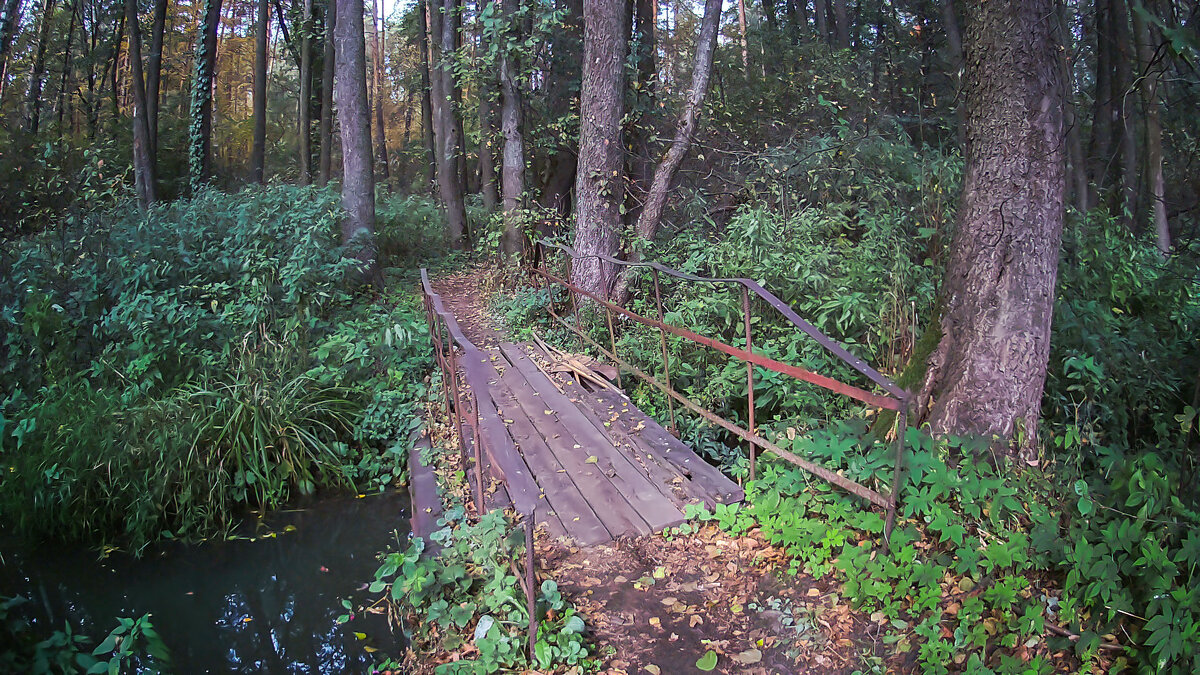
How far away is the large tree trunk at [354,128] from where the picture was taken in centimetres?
1085

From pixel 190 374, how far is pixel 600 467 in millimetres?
5561

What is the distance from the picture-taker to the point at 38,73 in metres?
18.4

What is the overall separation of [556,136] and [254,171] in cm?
1045

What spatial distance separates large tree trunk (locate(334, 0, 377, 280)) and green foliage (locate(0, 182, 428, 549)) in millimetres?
653

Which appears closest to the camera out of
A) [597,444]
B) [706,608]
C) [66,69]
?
[706,608]

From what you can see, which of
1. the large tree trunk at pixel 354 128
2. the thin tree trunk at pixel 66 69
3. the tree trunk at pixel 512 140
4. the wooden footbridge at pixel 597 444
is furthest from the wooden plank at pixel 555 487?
the thin tree trunk at pixel 66 69

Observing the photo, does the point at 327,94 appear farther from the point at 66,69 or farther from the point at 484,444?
the point at 484,444

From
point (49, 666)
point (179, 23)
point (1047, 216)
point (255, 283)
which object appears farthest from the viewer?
point (179, 23)

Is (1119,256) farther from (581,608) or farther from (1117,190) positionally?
(1117,190)

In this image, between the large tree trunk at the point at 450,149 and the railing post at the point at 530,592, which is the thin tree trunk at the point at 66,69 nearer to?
the large tree trunk at the point at 450,149

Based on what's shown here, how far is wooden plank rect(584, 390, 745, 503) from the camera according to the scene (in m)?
4.32

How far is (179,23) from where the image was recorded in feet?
86.5

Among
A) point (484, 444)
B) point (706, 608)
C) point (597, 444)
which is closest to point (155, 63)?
point (484, 444)

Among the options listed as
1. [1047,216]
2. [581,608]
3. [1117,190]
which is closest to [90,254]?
[581,608]
